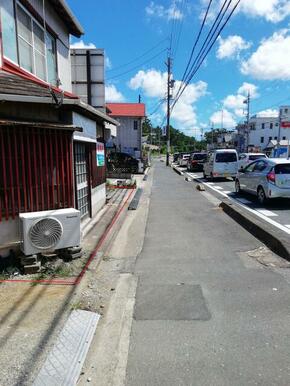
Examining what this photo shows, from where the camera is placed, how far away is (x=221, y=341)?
3.39m

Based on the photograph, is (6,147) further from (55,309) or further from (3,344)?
(3,344)

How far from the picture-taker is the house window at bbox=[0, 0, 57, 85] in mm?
7359

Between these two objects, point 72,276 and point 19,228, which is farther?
point 19,228

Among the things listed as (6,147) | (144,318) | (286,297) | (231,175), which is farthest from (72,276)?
(231,175)

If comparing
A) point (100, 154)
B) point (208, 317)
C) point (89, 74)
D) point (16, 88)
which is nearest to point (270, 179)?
point (100, 154)

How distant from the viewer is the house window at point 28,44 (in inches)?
290

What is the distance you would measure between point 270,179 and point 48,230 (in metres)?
8.01

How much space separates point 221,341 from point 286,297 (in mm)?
1459

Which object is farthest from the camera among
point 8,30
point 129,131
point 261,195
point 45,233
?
point 129,131

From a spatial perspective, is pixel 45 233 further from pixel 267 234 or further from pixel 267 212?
pixel 267 212

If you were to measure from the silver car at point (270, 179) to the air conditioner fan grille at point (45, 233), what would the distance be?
25.6 feet

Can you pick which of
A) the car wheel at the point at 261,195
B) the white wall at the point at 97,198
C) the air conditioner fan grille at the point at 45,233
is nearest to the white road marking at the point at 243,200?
the car wheel at the point at 261,195

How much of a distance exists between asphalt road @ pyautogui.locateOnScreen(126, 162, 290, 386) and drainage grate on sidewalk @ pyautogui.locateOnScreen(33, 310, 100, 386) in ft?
1.55

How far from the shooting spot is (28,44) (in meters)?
8.45
